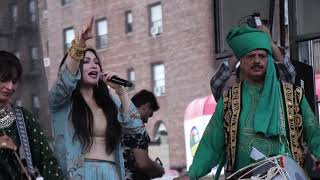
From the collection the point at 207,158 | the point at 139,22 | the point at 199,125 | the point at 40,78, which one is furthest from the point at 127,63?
the point at 207,158

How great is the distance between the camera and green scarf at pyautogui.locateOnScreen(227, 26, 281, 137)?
360cm

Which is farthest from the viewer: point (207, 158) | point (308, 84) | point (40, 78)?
point (40, 78)

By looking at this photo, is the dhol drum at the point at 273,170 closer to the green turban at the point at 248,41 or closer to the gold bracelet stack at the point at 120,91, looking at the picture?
the green turban at the point at 248,41

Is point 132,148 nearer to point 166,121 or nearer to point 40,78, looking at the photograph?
point 40,78

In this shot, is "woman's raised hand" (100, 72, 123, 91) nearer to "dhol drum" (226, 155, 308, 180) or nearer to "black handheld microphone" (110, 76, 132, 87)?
"black handheld microphone" (110, 76, 132, 87)

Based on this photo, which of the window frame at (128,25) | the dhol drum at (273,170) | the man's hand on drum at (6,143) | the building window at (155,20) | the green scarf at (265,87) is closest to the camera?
the man's hand on drum at (6,143)

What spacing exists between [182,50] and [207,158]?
18.2 meters

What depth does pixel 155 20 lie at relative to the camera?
75.3ft

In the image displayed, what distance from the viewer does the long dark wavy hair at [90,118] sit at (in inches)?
160

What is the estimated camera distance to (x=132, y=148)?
478 cm

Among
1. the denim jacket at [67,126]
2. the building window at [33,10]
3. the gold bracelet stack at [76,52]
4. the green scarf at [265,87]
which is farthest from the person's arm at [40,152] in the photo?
the building window at [33,10]

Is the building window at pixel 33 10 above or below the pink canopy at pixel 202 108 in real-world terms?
above

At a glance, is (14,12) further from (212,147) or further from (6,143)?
(6,143)

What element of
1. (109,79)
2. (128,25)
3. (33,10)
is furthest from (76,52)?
(128,25)
